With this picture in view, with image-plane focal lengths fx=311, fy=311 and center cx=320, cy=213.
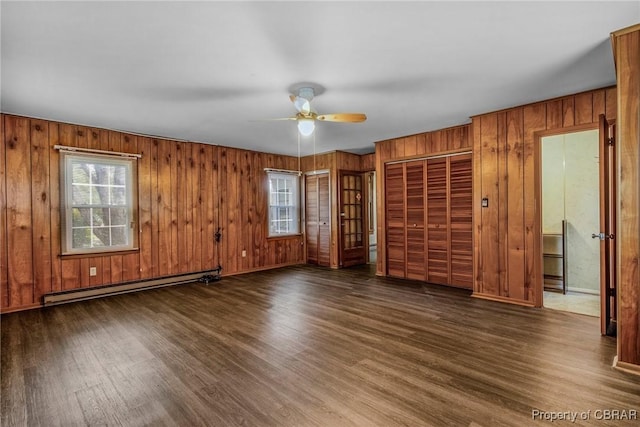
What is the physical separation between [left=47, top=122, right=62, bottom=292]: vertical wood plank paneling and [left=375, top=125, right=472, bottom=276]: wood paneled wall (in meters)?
4.85

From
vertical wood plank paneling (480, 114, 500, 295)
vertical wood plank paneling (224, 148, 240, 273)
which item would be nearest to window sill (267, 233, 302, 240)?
vertical wood plank paneling (224, 148, 240, 273)

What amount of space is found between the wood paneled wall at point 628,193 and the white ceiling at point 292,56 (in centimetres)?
24

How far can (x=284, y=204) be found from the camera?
6957 mm

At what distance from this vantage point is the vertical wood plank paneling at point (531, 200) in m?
3.77

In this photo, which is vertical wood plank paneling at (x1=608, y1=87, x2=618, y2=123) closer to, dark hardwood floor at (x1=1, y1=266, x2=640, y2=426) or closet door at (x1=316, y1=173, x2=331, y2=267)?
dark hardwood floor at (x1=1, y1=266, x2=640, y2=426)

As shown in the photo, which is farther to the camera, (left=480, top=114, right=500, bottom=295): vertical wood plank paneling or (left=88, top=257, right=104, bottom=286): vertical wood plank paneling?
(left=88, top=257, right=104, bottom=286): vertical wood plank paneling

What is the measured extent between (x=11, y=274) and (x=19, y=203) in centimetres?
89

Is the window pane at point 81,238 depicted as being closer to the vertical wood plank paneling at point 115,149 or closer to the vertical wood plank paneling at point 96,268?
the vertical wood plank paneling at point 96,268

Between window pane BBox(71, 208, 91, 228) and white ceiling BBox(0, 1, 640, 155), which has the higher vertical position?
white ceiling BBox(0, 1, 640, 155)

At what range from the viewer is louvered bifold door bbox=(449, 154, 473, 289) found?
15.3 feet

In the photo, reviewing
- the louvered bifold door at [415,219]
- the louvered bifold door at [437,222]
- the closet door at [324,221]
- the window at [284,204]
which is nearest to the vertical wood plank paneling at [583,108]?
the louvered bifold door at [437,222]

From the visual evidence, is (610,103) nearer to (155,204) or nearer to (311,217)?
(311,217)

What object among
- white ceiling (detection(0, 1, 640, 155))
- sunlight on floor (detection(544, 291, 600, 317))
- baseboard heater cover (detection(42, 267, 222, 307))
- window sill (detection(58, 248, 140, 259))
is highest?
white ceiling (detection(0, 1, 640, 155))

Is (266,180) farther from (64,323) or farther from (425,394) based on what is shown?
(425,394)
